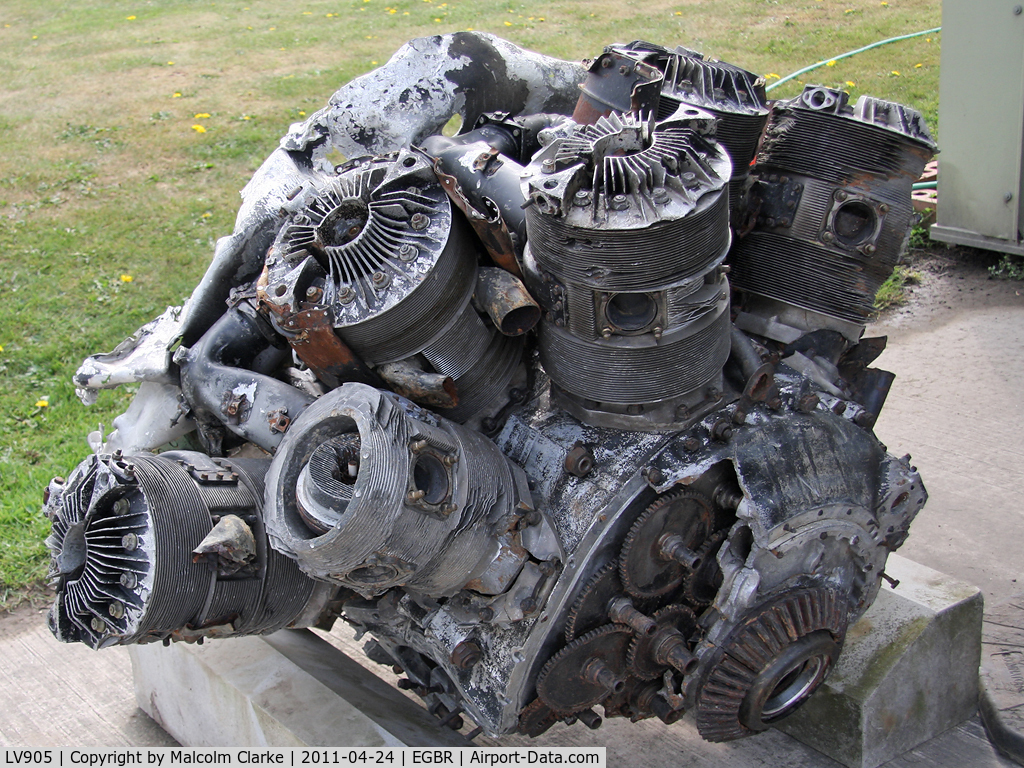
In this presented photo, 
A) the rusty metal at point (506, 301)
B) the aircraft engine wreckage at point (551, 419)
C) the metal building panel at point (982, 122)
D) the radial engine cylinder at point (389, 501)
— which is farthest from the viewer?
the metal building panel at point (982, 122)

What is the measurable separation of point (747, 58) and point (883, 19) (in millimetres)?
1915

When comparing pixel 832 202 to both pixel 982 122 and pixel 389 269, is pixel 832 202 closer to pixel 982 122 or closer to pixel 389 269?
pixel 389 269

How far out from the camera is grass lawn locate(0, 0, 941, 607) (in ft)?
19.3

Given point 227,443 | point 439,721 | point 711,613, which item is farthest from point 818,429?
point 227,443

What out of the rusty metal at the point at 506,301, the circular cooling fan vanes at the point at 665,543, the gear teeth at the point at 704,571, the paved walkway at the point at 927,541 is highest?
the rusty metal at the point at 506,301

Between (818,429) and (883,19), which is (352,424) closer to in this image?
(818,429)

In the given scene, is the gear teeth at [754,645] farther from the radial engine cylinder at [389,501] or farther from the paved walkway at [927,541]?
the paved walkway at [927,541]

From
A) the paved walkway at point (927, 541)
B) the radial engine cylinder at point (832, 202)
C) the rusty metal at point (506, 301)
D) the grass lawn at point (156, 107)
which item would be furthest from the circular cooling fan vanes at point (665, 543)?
the grass lawn at point (156, 107)

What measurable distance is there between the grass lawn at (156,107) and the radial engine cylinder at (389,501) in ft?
9.28

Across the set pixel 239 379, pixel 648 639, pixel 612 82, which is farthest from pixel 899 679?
pixel 239 379

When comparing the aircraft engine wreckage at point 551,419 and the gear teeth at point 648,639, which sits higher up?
the aircraft engine wreckage at point 551,419

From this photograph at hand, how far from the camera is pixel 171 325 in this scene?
3.04 metres

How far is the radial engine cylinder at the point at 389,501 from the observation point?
2111mm

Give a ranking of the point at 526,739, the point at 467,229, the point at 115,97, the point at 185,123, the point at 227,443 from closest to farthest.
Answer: the point at 467,229, the point at 227,443, the point at 526,739, the point at 185,123, the point at 115,97
